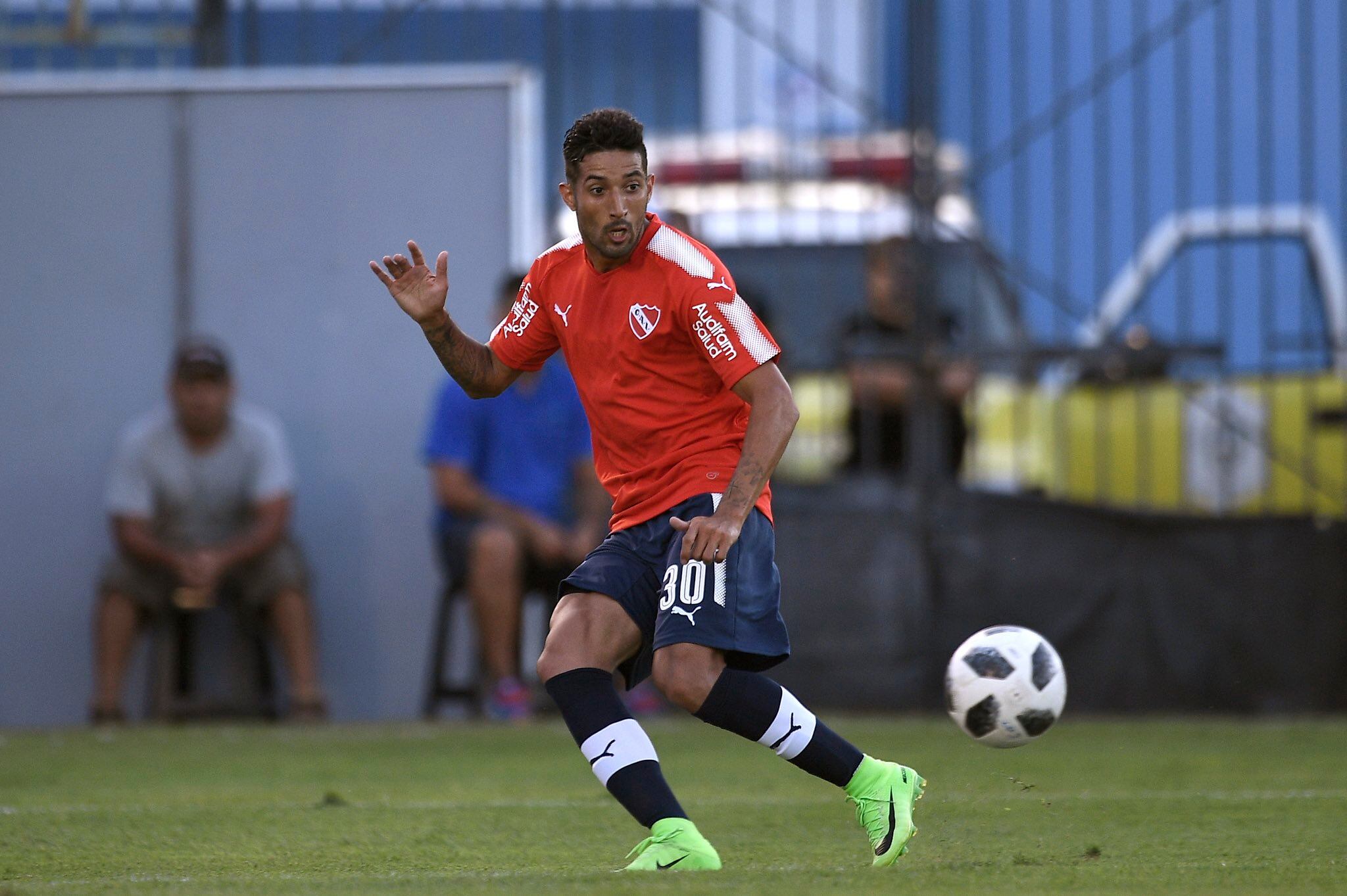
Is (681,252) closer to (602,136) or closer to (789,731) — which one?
(602,136)

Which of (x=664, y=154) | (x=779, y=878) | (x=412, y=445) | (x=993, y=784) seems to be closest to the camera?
(x=779, y=878)

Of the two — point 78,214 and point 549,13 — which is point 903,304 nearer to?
point 549,13

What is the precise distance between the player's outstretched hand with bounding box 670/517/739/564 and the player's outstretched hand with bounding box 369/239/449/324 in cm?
94

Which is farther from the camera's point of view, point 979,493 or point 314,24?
point 314,24

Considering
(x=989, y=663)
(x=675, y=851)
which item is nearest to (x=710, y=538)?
(x=675, y=851)

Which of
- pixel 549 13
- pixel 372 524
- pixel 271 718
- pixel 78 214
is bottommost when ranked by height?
pixel 271 718

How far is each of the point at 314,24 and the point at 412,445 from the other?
225 centimetres

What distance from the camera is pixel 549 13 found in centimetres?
984

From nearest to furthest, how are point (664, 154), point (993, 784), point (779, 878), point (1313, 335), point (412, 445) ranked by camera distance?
point (779, 878) < point (993, 784) < point (1313, 335) < point (412, 445) < point (664, 154)

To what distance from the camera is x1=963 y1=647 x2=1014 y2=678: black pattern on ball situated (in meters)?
5.19

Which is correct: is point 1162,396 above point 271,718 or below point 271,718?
above

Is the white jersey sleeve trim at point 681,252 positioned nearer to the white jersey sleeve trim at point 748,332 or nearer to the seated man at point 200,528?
the white jersey sleeve trim at point 748,332

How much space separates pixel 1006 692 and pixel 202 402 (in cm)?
521

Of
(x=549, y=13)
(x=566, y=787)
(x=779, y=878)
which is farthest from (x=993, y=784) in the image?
(x=549, y=13)
